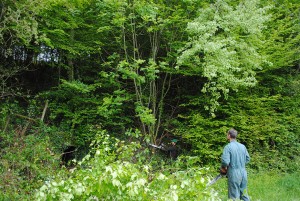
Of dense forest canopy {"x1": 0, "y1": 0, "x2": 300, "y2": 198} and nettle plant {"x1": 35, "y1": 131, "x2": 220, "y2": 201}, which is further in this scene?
dense forest canopy {"x1": 0, "y1": 0, "x2": 300, "y2": 198}

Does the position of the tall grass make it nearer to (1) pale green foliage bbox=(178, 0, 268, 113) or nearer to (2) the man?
(2) the man

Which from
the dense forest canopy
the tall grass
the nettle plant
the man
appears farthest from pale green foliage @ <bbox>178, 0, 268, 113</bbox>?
the nettle plant

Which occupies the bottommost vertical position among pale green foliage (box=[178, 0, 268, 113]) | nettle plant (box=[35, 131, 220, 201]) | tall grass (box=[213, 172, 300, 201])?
tall grass (box=[213, 172, 300, 201])

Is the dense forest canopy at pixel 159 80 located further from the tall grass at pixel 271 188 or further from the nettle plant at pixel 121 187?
the nettle plant at pixel 121 187

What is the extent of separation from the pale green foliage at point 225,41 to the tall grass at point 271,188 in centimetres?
306

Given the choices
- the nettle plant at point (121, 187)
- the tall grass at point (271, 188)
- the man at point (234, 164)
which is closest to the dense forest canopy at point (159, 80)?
the tall grass at point (271, 188)

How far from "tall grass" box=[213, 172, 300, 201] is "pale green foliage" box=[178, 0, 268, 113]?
10.0ft

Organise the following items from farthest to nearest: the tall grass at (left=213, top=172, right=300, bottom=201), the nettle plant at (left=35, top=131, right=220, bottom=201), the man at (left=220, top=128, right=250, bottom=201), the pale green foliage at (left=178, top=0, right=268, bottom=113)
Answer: the pale green foliage at (left=178, top=0, right=268, bottom=113), the tall grass at (left=213, top=172, right=300, bottom=201), the man at (left=220, top=128, right=250, bottom=201), the nettle plant at (left=35, top=131, right=220, bottom=201)

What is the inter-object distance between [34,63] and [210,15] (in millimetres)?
8088

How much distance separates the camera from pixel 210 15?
30.8 ft

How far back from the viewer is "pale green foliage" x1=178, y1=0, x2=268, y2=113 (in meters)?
8.77

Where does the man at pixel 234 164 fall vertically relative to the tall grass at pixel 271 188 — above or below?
above

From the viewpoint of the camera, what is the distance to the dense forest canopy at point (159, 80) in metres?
9.12

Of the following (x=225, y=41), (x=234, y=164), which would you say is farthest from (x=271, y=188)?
(x=225, y=41)
